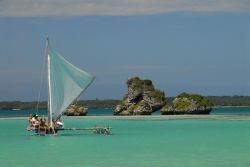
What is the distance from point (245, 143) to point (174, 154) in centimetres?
751

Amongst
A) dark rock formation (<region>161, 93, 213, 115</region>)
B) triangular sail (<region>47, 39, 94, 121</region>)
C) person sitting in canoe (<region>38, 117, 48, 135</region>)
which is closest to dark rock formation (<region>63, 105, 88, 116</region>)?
dark rock formation (<region>161, 93, 213, 115</region>)

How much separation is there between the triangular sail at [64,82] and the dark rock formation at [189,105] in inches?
2001

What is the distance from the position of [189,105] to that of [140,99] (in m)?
9.75

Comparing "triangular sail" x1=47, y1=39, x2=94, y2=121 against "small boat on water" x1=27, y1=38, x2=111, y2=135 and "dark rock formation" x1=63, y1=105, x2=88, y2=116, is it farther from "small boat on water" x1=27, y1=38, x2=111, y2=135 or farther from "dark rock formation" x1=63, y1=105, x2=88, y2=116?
"dark rock formation" x1=63, y1=105, x2=88, y2=116

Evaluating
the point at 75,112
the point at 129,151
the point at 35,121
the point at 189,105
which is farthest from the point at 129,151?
the point at 75,112

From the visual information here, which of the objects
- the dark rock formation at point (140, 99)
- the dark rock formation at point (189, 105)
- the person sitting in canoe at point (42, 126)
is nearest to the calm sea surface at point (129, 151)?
the person sitting in canoe at point (42, 126)

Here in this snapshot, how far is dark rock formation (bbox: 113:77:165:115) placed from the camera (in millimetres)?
99312

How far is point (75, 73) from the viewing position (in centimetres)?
4441

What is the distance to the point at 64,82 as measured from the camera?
44.3 meters

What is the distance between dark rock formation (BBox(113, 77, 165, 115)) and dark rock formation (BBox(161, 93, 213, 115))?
4205 mm

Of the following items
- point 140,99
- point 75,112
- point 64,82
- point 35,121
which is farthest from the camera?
point 75,112

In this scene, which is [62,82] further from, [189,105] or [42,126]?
[189,105]

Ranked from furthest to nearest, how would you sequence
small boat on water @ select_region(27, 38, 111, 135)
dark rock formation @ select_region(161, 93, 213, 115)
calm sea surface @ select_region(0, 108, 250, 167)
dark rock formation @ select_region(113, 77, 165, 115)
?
dark rock formation @ select_region(113, 77, 165, 115)
dark rock formation @ select_region(161, 93, 213, 115)
small boat on water @ select_region(27, 38, 111, 135)
calm sea surface @ select_region(0, 108, 250, 167)

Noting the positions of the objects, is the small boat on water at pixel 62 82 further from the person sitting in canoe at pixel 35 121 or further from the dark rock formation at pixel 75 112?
the dark rock formation at pixel 75 112
